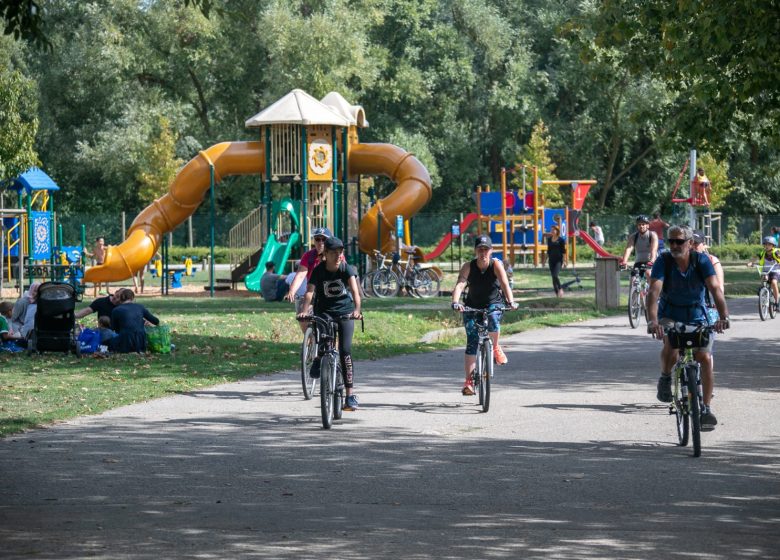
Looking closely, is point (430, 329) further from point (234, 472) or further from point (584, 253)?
point (584, 253)

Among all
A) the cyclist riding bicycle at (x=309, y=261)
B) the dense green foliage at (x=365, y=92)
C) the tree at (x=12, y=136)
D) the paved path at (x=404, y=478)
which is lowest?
the paved path at (x=404, y=478)

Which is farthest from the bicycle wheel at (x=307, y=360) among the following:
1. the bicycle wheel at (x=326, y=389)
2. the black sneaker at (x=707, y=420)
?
the black sneaker at (x=707, y=420)

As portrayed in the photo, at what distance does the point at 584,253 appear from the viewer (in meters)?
63.1

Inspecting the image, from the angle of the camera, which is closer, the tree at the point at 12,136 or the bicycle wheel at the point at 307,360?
the bicycle wheel at the point at 307,360

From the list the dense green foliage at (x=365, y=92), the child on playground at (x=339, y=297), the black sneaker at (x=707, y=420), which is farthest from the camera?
the dense green foliage at (x=365, y=92)

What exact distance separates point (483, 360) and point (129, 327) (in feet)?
25.2

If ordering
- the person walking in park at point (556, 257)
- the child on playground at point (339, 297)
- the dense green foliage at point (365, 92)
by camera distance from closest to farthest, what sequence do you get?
→ the child on playground at point (339, 297) < the person walking in park at point (556, 257) < the dense green foliage at point (365, 92)

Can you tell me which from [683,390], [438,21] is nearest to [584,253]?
[438,21]

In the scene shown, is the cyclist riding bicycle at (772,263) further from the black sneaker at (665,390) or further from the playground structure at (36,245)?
the black sneaker at (665,390)

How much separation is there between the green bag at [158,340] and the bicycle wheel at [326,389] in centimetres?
796

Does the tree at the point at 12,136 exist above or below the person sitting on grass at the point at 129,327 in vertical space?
above

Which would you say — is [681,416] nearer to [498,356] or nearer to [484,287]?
[484,287]

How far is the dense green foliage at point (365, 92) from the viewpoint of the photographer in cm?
6041

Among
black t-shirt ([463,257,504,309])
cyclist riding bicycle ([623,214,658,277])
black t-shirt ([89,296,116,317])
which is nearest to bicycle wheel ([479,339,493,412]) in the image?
black t-shirt ([463,257,504,309])
